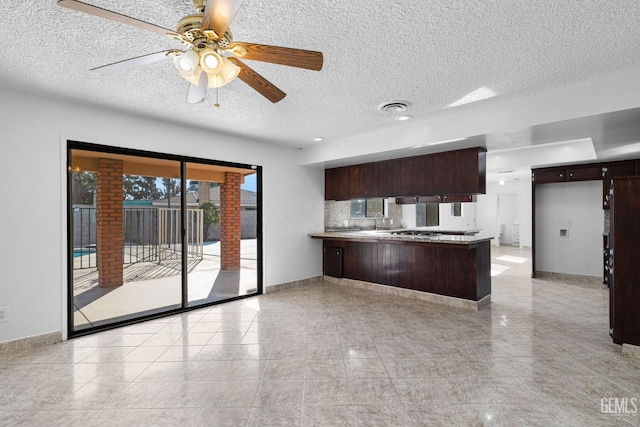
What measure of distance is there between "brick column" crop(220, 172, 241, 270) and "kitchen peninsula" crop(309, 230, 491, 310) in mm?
2000

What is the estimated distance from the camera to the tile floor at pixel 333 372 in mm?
1908

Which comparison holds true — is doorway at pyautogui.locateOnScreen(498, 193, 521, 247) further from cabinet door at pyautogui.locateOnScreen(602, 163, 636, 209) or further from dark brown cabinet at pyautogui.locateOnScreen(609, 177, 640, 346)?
dark brown cabinet at pyautogui.locateOnScreen(609, 177, 640, 346)

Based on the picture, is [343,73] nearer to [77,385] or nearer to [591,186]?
[77,385]

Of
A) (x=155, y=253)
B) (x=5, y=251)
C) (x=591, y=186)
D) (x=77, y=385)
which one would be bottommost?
(x=77, y=385)

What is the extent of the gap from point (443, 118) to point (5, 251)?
15.1 feet

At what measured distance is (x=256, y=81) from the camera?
6.48 feet

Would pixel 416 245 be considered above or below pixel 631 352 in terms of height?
above

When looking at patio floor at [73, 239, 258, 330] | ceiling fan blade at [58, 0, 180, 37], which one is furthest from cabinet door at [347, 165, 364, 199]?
ceiling fan blade at [58, 0, 180, 37]

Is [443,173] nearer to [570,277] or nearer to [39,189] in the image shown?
[570,277]

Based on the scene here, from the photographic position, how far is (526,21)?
1872 millimetres

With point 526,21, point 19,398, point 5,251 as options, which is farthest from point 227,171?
point 526,21

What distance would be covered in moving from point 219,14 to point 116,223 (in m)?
4.32

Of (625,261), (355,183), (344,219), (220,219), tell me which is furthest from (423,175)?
(220,219)

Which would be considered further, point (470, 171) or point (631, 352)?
point (470, 171)
